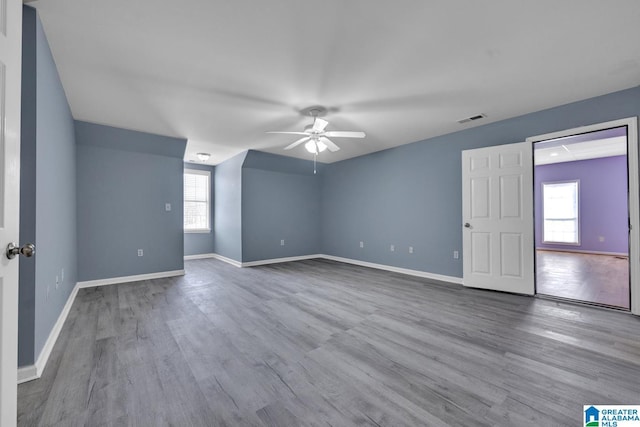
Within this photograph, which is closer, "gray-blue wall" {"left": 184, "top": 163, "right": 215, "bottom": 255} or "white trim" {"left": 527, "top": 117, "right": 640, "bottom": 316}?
"white trim" {"left": 527, "top": 117, "right": 640, "bottom": 316}

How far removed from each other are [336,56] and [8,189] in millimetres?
2251

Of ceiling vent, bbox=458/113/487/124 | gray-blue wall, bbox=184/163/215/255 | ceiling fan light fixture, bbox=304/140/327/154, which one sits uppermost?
ceiling vent, bbox=458/113/487/124

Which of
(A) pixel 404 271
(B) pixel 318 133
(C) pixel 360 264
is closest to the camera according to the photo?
(B) pixel 318 133

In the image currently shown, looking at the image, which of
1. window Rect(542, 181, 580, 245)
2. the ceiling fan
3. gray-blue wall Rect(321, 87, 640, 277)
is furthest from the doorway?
the ceiling fan

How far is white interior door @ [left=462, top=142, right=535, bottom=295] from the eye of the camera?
3.53m

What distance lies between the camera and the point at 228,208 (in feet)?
20.2

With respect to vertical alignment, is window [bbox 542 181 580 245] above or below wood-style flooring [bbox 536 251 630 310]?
above

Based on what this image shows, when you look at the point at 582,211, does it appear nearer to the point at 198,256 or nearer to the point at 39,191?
the point at 198,256

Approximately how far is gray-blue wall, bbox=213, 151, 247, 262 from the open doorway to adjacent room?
18.9 feet

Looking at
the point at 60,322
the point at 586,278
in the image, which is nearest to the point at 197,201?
the point at 60,322

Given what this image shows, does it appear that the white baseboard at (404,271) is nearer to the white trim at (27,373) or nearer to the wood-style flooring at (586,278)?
the wood-style flooring at (586,278)

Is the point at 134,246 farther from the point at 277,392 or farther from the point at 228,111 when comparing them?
the point at 277,392

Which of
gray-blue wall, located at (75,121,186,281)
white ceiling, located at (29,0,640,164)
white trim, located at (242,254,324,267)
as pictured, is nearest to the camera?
white ceiling, located at (29,0,640,164)

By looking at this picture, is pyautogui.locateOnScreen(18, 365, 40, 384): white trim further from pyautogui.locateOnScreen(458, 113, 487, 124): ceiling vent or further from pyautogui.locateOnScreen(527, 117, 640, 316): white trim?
pyautogui.locateOnScreen(527, 117, 640, 316): white trim
